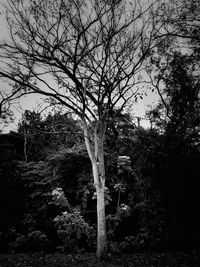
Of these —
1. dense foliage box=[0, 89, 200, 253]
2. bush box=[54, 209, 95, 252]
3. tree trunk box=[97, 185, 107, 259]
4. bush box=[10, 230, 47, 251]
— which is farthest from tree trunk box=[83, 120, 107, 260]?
bush box=[10, 230, 47, 251]

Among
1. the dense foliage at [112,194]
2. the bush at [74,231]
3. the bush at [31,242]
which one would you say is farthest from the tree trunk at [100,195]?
the bush at [31,242]

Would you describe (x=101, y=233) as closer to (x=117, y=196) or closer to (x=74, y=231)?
(x=74, y=231)

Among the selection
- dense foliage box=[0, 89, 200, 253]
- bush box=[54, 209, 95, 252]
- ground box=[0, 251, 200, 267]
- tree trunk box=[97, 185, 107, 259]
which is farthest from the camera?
dense foliage box=[0, 89, 200, 253]

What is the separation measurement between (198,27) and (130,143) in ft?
20.7

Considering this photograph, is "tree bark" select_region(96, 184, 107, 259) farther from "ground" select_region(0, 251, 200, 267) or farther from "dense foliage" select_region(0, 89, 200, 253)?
"dense foliage" select_region(0, 89, 200, 253)

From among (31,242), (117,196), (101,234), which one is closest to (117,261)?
(101,234)

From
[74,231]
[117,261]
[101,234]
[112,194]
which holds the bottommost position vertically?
[117,261]

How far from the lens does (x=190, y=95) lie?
12.9 m

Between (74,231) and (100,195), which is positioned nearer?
(100,195)

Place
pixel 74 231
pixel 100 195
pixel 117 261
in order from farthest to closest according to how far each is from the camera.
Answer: pixel 74 231, pixel 100 195, pixel 117 261

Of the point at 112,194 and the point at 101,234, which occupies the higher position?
the point at 112,194

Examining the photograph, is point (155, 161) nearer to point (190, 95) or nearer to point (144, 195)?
point (144, 195)

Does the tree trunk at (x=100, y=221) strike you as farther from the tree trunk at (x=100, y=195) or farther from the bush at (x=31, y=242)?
the bush at (x=31, y=242)

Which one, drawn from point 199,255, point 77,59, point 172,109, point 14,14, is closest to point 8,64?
point 14,14
